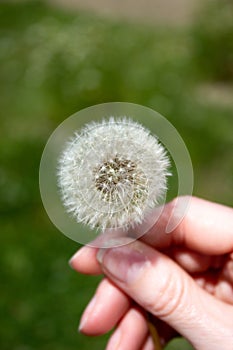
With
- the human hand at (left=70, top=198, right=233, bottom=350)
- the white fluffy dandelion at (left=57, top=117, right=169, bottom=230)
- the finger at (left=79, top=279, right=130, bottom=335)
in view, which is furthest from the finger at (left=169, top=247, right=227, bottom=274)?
the white fluffy dandelion at (left=57, top=117, right=169, bottom=230)

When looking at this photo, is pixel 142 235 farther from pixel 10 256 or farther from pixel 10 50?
pixel 10 50

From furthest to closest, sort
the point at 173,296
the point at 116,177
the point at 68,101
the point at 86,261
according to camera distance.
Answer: the point at 68,101 < the point at 86,261 < the point at 173,296 < the point at 116,177

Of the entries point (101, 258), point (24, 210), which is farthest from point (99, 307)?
point (24, 210)

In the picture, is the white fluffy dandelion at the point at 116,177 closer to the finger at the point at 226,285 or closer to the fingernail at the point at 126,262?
the fingernail at the point at 126,262

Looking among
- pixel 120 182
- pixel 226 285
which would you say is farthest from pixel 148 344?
pixel 120 182

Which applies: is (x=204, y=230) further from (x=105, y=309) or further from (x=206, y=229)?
(x=105, y=309)

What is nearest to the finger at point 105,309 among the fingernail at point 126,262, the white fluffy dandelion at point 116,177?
the fingernail at point 126,262
